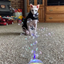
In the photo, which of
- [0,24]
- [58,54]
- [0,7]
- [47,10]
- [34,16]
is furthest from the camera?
[47,10]

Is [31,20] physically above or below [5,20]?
above

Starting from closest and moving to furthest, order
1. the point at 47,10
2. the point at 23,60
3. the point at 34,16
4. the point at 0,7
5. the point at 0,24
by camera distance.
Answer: the point at 23,60
the point at 34,16
the point at 0,24
the point at 0,7
the point at 47,10

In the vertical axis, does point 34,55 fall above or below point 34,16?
below

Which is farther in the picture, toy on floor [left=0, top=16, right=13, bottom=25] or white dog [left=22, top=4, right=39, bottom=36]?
toy on floor [left=0, top=16, right=13, bottom=25]

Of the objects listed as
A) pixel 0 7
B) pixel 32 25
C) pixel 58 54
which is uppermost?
pixel 0 7

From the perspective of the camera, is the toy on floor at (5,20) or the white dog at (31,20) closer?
the white dog at (31,20)

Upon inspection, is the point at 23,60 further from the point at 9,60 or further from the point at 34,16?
the point at 34,16

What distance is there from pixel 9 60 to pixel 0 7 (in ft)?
8.58

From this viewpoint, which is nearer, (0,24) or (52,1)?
(0,24)

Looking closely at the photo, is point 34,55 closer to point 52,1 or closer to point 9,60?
point 9,60

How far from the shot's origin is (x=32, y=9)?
137 centimetres

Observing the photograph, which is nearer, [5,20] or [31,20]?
[31,20]

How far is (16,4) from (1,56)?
3112 mm

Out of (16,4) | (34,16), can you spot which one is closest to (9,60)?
(34,16)
